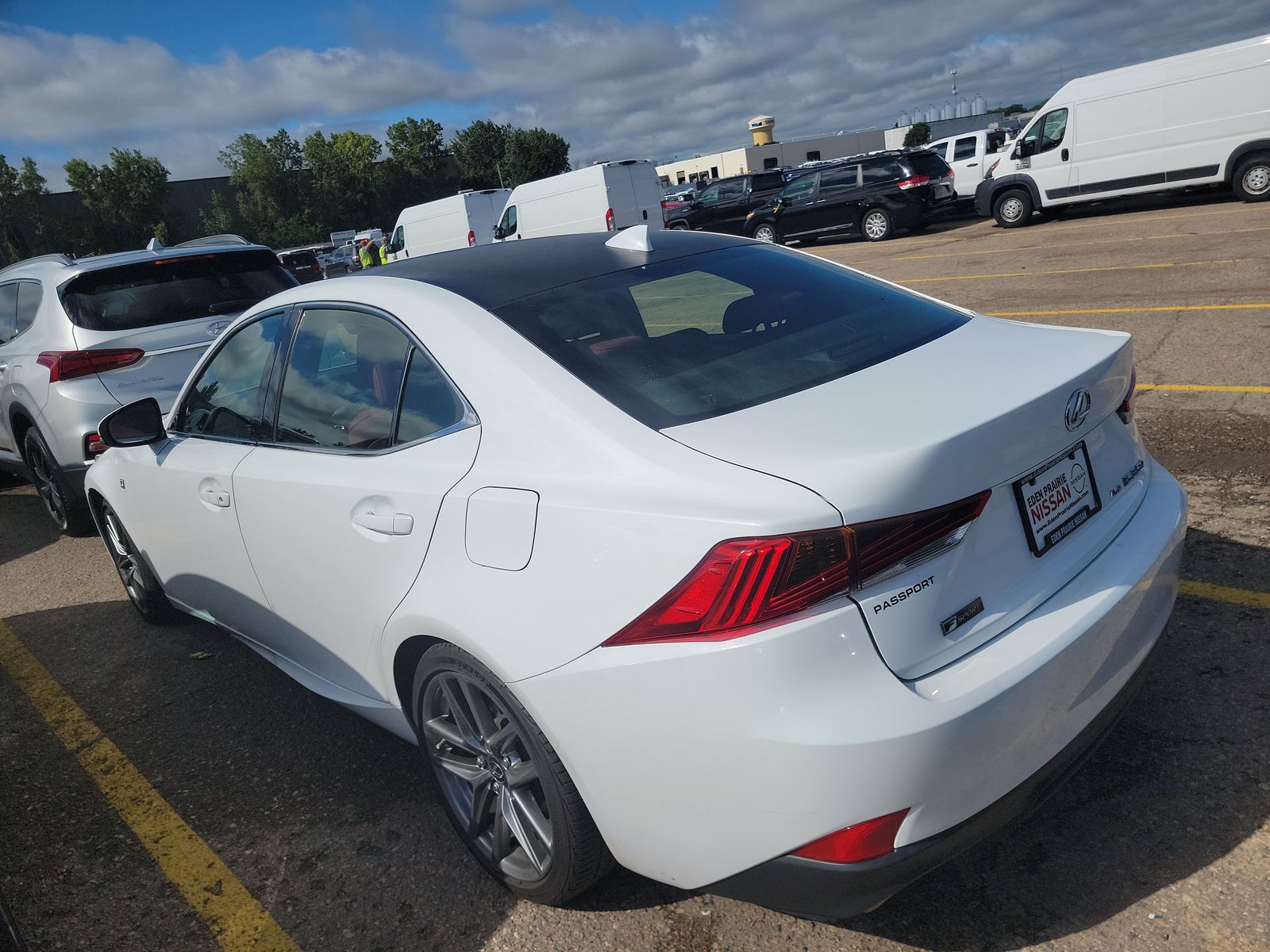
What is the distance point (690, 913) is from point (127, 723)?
2.62 m

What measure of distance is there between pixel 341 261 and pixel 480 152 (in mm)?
64681

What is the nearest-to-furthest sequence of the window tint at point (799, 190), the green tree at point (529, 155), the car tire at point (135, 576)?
the car tire at point (135, 576) < the window tint at point (799, 190) < the green tree at point (529, 155)

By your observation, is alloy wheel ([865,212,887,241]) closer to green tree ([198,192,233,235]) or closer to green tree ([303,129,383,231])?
green tree ([198,192,233,235])

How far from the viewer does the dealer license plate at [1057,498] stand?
2059 millimetres

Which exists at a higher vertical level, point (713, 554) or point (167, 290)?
point (167, 290)

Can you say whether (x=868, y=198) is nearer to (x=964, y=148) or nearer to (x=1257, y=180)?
(x=964, y=148)

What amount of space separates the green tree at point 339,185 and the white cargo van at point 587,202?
63.2 metres

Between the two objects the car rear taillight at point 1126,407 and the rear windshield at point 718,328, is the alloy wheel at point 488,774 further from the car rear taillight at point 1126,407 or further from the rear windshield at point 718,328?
the car rear taillight at point 1126,407

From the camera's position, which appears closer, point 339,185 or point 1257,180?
point 1257,180

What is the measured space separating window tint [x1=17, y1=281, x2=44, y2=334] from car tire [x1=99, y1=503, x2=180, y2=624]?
226cm

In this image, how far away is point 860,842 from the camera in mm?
1816

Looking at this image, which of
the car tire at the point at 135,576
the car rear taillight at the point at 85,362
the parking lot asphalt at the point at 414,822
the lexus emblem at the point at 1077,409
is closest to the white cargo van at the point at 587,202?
the car rear taillight at the point at 85,362

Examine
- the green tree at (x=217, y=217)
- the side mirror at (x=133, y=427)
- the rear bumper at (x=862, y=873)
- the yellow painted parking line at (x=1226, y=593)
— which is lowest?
the yellow painted parking line at (x=1226, y=593)

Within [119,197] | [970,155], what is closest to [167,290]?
[970,155]
